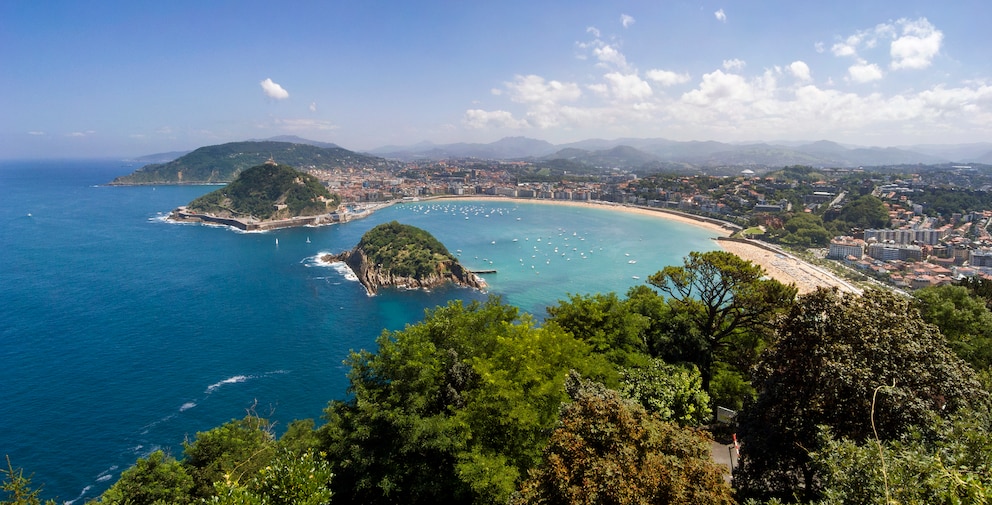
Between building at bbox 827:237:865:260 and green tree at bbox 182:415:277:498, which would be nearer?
green tree at bbox 182:415:277:498

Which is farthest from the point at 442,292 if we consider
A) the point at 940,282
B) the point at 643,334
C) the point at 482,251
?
the point at 940,282

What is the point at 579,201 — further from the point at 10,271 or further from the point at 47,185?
the point at 47,185

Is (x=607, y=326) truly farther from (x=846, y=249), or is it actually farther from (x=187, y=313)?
(x=846, y=249)

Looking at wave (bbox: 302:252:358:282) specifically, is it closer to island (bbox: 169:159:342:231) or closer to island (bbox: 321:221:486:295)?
island (bbox: 321:221:486:295)

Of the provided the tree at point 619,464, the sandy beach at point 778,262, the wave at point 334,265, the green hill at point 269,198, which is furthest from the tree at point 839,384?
the green hill at point 269,198

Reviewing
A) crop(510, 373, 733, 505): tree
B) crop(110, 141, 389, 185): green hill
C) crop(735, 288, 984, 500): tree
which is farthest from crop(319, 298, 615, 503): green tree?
crop(110, 141, 389, 185): green hill

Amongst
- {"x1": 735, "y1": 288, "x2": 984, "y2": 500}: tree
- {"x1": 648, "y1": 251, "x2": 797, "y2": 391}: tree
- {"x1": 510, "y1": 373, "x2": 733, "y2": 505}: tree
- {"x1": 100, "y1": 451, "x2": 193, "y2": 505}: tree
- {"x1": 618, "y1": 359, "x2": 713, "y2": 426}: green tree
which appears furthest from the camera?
{"x1": 648, "y1": 251, "x2": 797, "y2": 391}: tree
